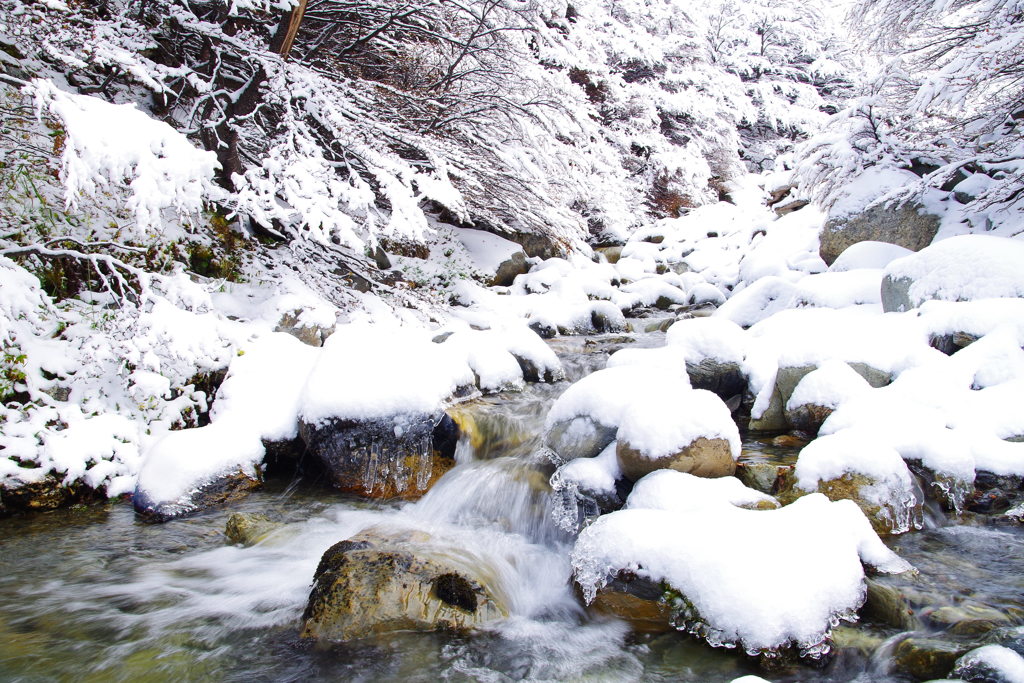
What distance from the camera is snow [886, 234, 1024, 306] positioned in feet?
16.3

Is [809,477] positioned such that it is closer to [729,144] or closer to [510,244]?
[510,244]

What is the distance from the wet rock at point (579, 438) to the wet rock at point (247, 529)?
6.58 feet

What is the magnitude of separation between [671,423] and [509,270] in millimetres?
7456

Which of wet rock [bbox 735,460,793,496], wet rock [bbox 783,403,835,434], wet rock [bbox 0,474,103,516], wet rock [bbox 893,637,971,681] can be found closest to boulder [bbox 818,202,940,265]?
wet rock [bbox 783,403,835,434]

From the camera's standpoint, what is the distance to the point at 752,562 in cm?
242

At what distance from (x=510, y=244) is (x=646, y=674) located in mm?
9597

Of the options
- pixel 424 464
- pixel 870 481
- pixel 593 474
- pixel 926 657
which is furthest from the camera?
pixel 424 464

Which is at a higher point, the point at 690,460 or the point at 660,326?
the point at 660,326

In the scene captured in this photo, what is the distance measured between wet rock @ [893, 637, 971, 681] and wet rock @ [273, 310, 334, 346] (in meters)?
5.01

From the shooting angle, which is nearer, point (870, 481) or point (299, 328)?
point (870, 481)

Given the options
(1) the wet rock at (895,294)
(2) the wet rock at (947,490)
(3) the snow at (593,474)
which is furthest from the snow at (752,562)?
(1) the wet rock at (895,294)

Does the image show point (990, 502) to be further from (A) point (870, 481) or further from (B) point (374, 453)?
(B) point (374, 453)

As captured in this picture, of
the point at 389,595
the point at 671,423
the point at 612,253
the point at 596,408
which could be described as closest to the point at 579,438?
the point at 596,408

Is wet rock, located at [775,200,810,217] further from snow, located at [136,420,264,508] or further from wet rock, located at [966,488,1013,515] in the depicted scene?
snow, located at [136,420,264,508]
